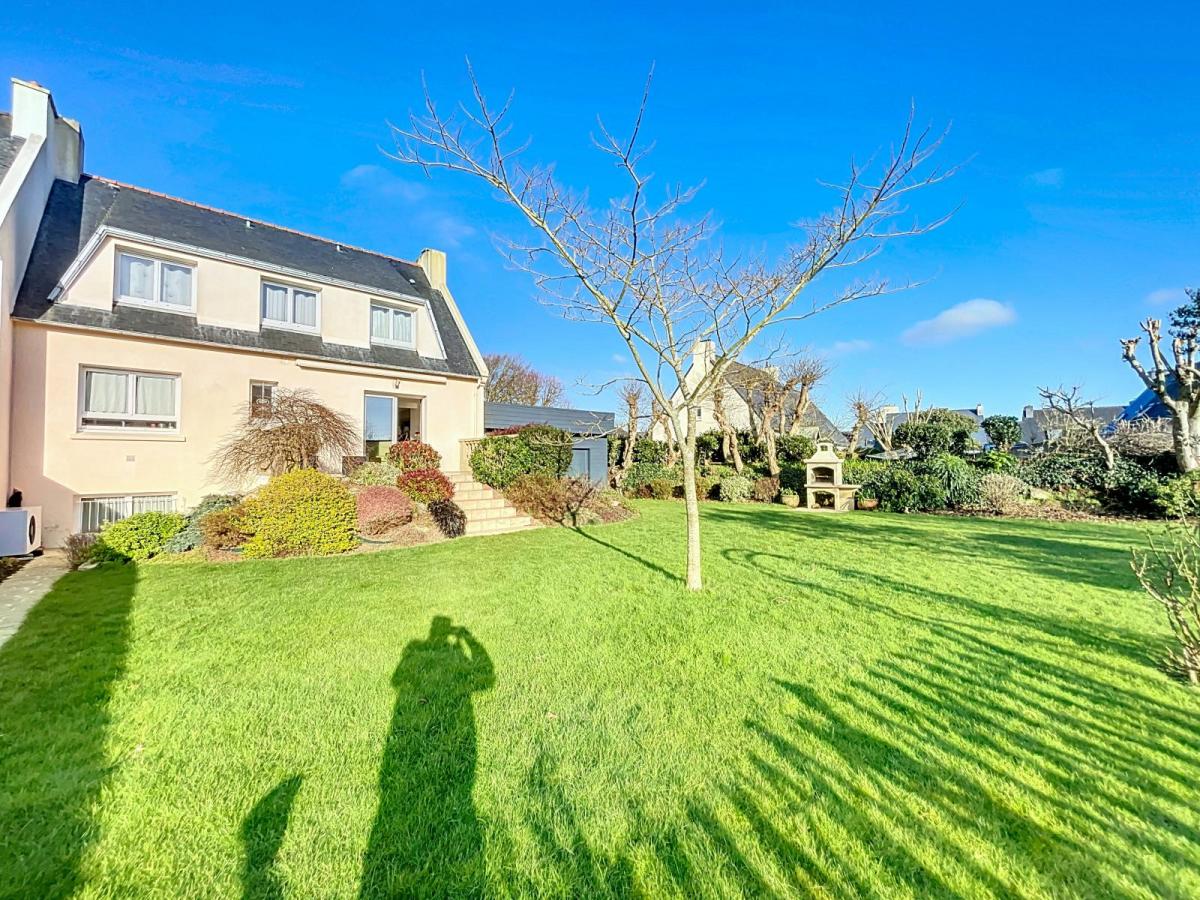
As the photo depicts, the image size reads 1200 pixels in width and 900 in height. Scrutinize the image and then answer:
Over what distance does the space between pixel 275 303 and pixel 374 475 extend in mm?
5283

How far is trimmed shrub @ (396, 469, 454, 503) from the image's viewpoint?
450 inches

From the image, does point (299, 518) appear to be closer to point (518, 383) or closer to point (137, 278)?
point (137, 278)

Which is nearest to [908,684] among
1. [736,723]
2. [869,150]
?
[736,723]

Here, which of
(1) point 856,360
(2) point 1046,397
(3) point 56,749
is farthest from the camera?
(1) point 856,360

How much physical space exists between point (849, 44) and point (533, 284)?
29.6 feet

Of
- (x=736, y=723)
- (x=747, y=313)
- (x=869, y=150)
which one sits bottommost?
(x=736, y=723)

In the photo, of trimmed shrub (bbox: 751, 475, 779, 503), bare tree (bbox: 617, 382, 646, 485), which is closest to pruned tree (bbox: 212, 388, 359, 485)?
bare tree (bbox: 617, 382, 646, 485)

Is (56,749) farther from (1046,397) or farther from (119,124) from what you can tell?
(1046,397)

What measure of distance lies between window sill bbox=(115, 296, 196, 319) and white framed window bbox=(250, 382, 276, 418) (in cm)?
193

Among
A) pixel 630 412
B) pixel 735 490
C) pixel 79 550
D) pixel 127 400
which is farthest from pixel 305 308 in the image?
pixel 735 490

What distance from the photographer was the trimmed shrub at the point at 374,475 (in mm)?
11516

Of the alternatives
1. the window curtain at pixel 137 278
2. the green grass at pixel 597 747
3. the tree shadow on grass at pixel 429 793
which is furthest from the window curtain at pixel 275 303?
the tree shadow on grass at pixel 429 793

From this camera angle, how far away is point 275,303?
40.6 ft

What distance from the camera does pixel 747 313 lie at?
636 centimetres
